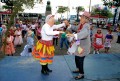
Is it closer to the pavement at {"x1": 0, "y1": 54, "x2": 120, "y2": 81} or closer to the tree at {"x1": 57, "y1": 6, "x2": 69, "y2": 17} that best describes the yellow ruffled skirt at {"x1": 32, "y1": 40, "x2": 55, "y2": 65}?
the pavement at {"x1": 0, "y1": 54, "x2": 120, "y2": 81}

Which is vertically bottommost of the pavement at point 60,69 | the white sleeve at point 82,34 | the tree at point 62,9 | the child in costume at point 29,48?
the pavement at point 60,69

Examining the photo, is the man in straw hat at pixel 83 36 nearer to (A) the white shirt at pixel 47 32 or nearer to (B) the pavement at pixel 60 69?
(A) the white shirt at pixel 47 32

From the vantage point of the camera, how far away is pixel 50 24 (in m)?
5.09

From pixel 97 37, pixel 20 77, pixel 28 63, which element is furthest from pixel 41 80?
pixel 97 37

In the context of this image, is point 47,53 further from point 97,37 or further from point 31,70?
point 97,37

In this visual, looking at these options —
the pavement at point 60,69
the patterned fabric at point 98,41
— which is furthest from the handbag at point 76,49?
the patterned fabric at point 98,41

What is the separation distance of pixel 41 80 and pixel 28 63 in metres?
1.68

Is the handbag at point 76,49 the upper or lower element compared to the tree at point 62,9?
lower

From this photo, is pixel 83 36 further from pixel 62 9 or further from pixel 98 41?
pixel 62 9

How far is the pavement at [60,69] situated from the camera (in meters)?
5.19

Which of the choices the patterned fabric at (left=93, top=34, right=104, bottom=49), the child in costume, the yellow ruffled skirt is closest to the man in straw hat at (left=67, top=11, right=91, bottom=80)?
the yellow ruffled skirt

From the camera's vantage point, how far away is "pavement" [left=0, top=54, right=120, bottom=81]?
5.19 m

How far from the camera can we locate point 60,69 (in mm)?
5980

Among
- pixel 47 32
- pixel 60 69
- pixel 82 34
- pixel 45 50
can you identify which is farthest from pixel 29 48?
pixel 82 34
